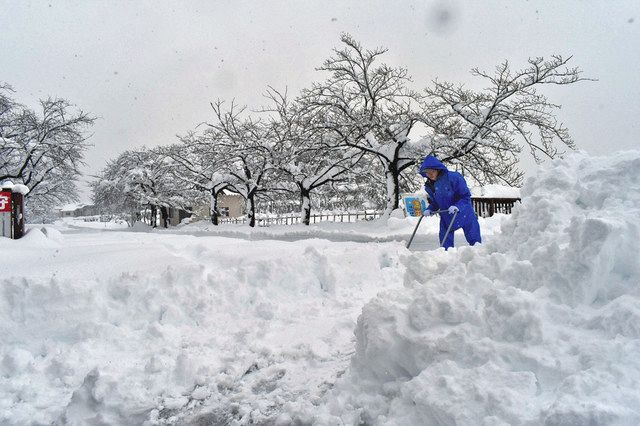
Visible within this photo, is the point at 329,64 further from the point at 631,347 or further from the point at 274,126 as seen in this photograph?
the point at 631,347

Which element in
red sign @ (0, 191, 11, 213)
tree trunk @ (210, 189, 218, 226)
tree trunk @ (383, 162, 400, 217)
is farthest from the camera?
tree trunk @ (210, 189, 218, 226)

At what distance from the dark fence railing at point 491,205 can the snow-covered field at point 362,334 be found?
1444 cm

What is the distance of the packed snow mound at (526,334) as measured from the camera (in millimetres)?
2023

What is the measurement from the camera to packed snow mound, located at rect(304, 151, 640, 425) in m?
2.02

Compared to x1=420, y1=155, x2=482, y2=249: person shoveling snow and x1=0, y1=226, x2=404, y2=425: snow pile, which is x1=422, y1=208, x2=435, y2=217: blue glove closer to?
x1=420, y1=155, x2=482, y2=249: person shoveling snow

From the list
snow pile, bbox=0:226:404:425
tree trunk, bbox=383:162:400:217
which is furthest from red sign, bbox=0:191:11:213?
tree trunk, bbox=383:162:400:217

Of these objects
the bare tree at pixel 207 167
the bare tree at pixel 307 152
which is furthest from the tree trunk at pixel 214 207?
the bare tree at pixel 307 152

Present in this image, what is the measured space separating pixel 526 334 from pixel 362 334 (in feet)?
3.97

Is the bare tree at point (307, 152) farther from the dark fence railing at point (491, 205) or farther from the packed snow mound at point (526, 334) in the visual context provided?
the packed snow mound at point (526, 334)

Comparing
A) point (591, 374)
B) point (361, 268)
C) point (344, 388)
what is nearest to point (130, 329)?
point (344, 388)

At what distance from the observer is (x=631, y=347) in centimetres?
A: 209

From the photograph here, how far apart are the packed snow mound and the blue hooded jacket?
2.85m

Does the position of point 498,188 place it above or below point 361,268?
above

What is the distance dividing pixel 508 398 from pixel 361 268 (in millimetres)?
3965
